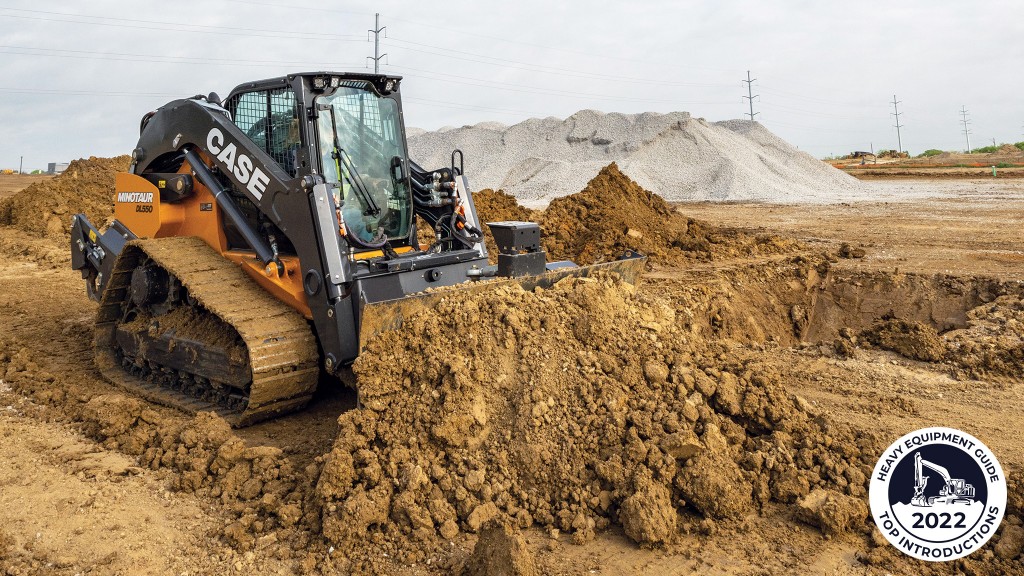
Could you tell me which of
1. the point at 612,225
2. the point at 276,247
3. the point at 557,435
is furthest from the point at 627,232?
the point at 557,435

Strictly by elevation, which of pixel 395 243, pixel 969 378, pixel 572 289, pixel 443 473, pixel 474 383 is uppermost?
pixel 395 243

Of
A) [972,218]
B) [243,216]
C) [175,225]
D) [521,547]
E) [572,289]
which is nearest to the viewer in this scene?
[521,547]

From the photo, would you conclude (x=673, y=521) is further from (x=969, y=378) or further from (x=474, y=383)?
(x=969, y=378)

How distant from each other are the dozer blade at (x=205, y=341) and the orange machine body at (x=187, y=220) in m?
0.09

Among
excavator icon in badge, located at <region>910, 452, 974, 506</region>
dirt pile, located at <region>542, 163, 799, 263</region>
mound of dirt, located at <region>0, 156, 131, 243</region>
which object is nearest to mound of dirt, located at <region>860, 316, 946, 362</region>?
excavator icon in badge, located at <region>910, 452, 974, 506</region>

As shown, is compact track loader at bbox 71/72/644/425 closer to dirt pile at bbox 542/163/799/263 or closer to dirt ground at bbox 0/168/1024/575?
dirt ground at bbox 0/168/1024/575

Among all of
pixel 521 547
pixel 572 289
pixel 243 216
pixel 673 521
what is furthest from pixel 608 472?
pixel 243 216

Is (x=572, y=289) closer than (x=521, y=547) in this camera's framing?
No

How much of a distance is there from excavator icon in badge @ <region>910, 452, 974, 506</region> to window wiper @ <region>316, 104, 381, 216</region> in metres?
4.12

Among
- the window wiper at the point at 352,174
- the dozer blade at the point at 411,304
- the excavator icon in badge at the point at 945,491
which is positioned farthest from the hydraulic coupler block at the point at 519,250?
the excavator icon in badge at the point at 945,491

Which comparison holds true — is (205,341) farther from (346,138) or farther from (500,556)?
(500,556)

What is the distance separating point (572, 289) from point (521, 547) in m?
2.20

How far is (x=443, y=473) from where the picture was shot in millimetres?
4219

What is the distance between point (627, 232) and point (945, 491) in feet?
27.3
